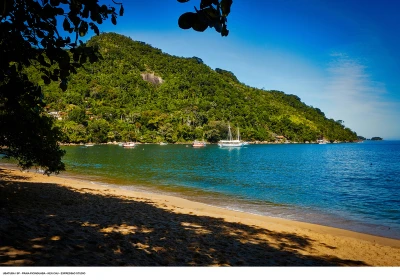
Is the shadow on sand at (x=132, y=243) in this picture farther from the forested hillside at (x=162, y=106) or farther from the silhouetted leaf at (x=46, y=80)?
the forested hillside at (x=162, y=106)

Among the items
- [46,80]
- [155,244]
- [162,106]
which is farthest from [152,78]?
[46,80]

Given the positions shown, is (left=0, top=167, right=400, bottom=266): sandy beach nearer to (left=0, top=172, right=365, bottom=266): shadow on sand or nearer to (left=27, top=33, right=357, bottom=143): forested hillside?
(left=0, top=172, right=365, bottom=266): shadow on sand

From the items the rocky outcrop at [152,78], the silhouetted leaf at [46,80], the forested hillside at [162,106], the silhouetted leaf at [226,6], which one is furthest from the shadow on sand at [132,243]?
the rocky outcrop at [152,78]

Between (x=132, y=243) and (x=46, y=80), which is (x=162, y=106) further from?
(x=46, y=80)

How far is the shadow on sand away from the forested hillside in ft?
311

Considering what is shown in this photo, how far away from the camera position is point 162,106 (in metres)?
144

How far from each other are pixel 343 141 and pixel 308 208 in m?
198

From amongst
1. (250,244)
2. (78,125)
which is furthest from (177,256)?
(78,125)

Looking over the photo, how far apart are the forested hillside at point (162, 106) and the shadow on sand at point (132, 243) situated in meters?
94.9

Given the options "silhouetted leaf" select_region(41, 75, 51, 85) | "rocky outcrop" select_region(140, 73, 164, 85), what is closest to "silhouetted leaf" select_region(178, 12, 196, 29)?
"silhouetted leaf" select_region(41, 75, 51, 85)

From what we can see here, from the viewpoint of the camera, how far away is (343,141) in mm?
188250

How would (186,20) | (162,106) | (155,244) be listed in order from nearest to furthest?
1. (186,20)
2. (155,244)
3. (162,106)

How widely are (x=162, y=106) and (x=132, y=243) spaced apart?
465ft
